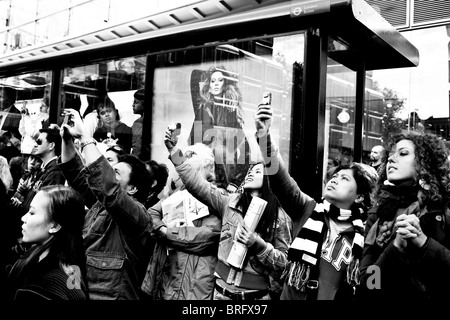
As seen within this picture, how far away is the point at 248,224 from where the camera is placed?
3.29 metres

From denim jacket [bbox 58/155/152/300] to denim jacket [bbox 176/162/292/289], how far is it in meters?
0.42

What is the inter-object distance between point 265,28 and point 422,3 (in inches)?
131

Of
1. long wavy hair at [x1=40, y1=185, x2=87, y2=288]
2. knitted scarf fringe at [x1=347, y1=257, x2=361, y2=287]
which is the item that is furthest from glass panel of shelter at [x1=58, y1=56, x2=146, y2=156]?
knitted scarf fringe at [x1=347, y1=257, x2=361, y2=287]

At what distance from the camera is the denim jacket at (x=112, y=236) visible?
130 inches

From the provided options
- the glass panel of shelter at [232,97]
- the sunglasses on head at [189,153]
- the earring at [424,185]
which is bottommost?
the earring at [424,185]

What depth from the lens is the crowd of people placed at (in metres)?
2.60

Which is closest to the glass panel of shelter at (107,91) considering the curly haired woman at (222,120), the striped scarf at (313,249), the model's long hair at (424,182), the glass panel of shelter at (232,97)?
the glass panel of shelter at (232,97)

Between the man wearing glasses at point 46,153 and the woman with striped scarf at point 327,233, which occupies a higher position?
the man wearing glasses at point 46,153

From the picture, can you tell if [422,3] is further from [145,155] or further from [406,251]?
[406,251]

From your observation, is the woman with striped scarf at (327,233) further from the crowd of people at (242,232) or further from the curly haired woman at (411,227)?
the curly haired woman at (411,227)

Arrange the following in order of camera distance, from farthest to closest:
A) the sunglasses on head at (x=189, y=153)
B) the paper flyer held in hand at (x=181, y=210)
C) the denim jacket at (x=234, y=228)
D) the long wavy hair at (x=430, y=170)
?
the sunglasses on head at (x=189, y=153), the paper flyer held in hand at (x=181, y=210), the denim jacket at (x=234, y=228), the long wavy hair at (x=430, y=170)

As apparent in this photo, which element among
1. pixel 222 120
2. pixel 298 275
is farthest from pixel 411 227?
pixel 222 120

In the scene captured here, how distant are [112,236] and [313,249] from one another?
1.51 metres

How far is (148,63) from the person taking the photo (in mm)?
4781
